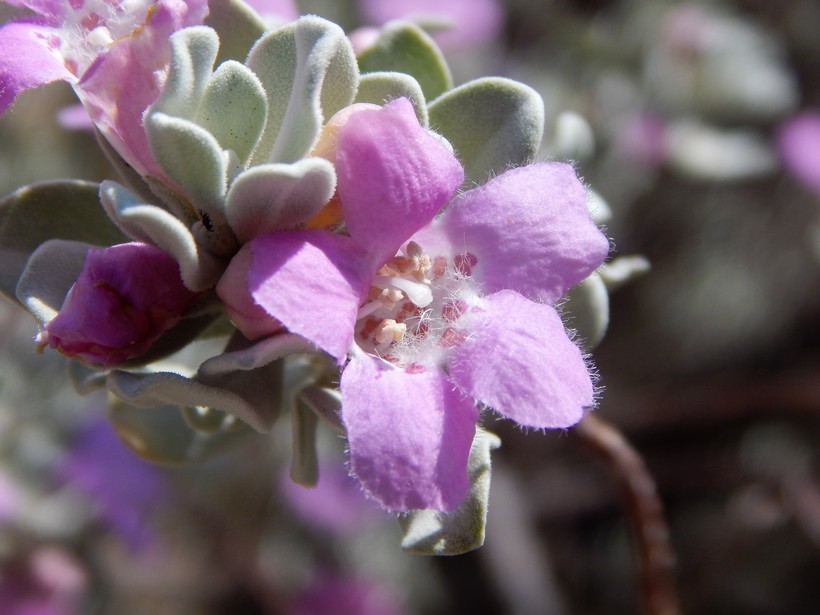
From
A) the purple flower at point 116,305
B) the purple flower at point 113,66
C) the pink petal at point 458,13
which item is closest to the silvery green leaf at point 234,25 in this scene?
the purple flower at point 113,66

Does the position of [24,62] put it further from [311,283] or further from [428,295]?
[428,295]

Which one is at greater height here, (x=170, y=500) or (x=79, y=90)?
(x=79, y=90)

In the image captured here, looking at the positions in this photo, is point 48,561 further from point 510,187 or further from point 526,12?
point 526,12

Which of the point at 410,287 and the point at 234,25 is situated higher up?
the point at 234,25

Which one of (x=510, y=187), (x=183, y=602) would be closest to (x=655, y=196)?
(x=183, y=602)

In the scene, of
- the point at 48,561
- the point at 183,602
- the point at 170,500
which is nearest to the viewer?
the point at 48,561

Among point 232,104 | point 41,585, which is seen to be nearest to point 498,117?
point 232,104

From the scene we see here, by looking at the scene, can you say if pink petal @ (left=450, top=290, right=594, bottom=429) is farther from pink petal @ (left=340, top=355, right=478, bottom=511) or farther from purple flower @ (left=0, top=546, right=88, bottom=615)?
purple flower @ (left=0, top=546, right=88, bottom=615)
